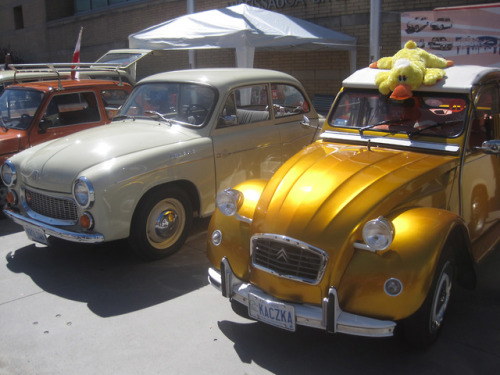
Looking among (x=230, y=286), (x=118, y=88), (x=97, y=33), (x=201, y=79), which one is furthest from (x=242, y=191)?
(x=97, y=33)

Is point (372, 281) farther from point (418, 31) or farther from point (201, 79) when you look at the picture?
point (418, 31)

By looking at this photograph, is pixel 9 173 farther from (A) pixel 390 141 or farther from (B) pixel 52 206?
(A) pixel 390 141

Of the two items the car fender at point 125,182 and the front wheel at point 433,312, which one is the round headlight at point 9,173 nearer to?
the car fender at point 125,182

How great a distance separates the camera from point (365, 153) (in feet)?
13.7

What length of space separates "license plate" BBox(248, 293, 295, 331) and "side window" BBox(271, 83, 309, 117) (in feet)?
11.1

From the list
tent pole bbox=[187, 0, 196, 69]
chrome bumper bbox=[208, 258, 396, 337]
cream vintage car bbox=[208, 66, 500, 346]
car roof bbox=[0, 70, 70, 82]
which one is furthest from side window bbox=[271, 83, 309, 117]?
tent pole bbox=[187, 0, 196, 69]

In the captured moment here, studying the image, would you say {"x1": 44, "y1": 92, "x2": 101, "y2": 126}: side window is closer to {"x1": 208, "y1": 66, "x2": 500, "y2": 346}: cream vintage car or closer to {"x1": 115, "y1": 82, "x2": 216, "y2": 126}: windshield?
{"x1": 115, "y1": 82, "x2": 216, "y2": 126}: windshield

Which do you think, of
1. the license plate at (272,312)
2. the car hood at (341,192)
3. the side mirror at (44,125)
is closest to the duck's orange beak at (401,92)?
the car hood at (341,192)

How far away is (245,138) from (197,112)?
632 millimetres

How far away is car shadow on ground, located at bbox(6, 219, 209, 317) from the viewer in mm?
4527

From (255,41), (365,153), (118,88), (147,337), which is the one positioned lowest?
(147,337)

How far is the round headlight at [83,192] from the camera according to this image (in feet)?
15.0

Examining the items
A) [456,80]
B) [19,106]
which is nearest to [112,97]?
[19,106]

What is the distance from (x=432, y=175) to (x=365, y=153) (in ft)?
1.97
